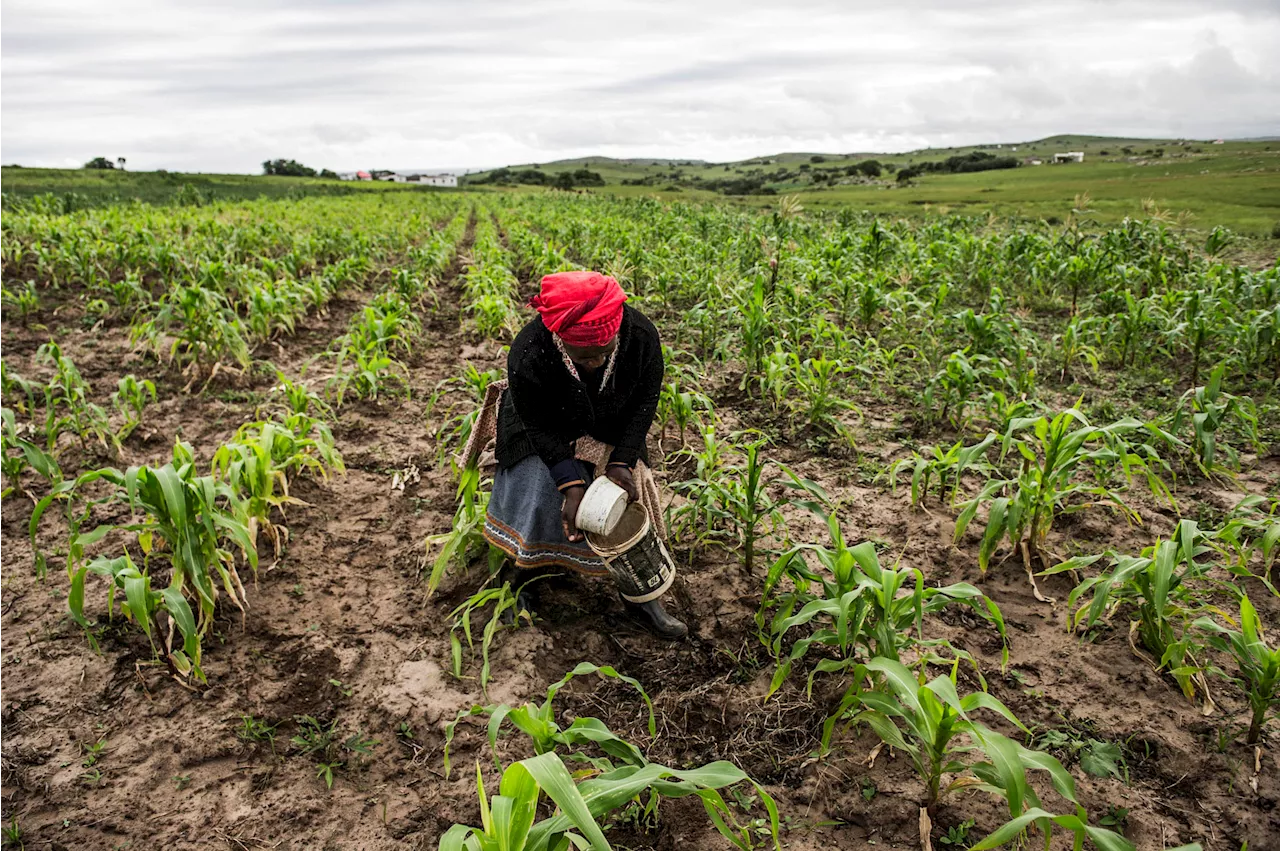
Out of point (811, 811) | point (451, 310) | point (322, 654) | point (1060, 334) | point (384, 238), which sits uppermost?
point (384, 238)

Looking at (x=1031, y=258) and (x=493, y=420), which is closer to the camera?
(x=493, y=420)

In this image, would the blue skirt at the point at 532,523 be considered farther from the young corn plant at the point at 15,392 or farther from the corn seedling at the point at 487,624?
the young corn plant at the point at 15,392

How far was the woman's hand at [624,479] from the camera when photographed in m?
2.36

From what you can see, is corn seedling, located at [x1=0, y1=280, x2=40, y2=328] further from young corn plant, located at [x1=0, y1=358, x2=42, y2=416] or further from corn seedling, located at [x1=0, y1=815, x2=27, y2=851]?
corn seedling, located at [x1=0, y1=815, x2=27, y2=851]

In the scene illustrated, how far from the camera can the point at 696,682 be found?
2.26 meters

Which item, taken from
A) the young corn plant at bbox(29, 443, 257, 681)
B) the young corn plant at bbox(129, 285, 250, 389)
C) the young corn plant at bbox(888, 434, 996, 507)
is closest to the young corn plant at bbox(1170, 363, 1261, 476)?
the young corn plant at bbox(888, 434, 996, 507)

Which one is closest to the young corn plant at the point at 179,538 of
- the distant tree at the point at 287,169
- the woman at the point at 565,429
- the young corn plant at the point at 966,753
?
the woman at the point at 565,429

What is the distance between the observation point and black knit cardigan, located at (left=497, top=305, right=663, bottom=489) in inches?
91.4

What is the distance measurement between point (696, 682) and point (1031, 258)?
7.30 meters

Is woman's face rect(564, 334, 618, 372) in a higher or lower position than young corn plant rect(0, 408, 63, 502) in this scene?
higher

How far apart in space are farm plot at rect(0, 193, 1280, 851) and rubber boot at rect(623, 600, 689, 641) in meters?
0.05

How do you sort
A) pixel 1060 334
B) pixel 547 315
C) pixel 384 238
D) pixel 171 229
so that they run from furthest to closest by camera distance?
1. pixel 384 238
2. pixel 171 229
3. pixel 1060 334
4. pixel 547 315

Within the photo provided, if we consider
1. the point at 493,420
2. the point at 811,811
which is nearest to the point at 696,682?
the point at 811,811

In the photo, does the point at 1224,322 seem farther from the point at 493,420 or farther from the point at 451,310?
the point at 451,310
